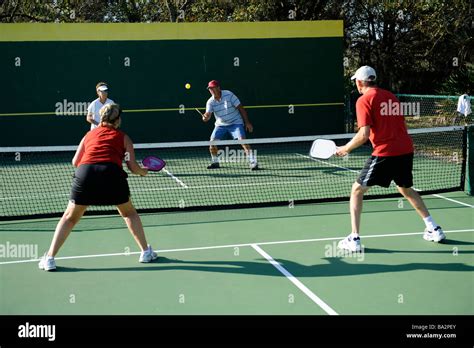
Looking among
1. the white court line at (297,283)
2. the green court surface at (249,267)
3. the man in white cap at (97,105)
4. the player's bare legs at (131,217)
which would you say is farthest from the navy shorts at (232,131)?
the player's bare legs at (131,217)

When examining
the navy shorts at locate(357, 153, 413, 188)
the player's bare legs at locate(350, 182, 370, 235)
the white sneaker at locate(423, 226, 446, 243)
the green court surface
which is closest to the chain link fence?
the green court surface

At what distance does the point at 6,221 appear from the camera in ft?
29.5

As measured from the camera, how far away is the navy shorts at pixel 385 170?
678cm

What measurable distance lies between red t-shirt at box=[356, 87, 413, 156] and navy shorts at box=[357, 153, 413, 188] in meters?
0.06

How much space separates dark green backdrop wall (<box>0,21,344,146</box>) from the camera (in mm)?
18484

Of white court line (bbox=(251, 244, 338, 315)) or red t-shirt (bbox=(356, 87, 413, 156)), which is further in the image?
red t-shirt (bbox=(356, 87, 413, 156))

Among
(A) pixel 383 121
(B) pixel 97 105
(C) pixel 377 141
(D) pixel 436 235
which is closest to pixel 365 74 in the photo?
(A) pixel 383 121

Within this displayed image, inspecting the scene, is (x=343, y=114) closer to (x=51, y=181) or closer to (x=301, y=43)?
(x=301, y=43)

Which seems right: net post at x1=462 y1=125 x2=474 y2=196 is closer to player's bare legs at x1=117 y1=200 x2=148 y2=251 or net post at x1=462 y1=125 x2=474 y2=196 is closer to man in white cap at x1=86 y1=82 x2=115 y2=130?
player's bare legs at x1=117 y1=200 x2=148 y2=251

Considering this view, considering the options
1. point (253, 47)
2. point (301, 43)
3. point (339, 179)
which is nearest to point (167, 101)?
point (253, 47)

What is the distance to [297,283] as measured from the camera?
588 cm

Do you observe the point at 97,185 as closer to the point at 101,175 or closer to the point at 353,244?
the point at 101,175

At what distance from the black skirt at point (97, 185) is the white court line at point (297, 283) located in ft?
5.61

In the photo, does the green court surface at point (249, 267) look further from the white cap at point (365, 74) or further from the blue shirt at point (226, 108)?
the blue shirt at point (226, 108)
